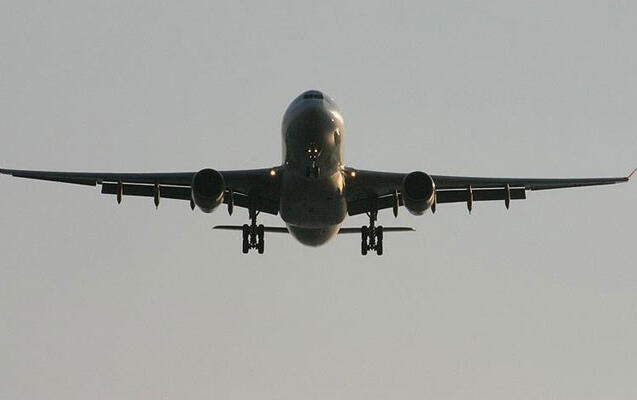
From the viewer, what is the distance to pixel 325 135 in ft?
111

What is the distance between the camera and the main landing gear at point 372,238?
132 feet

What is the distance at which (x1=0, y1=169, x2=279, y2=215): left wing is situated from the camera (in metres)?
36.7

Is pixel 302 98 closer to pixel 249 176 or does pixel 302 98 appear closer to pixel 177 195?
pixel 249 176

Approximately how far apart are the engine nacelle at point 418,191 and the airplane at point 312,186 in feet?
0.10

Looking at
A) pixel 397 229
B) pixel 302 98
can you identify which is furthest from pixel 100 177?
pixel 397 229

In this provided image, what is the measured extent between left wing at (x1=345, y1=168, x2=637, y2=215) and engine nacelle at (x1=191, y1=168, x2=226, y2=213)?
165 inches

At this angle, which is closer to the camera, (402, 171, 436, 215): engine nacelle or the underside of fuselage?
(402, 171, 436, 215): engine nacelle

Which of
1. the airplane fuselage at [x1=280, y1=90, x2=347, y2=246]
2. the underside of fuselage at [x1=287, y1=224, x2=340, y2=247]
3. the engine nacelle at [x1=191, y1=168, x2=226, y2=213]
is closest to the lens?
the airplane fuselage at [x1=280, y1=90, x2=347, y2=246]

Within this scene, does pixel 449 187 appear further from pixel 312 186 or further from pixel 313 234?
pixel 312 186

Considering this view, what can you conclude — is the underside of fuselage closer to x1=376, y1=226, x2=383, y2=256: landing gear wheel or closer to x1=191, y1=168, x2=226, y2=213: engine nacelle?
x1=376, y1=226, x2=383, y2=256: landing gear wheel

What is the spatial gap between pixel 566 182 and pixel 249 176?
10340 mm

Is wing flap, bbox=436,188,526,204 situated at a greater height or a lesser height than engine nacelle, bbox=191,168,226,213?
greater

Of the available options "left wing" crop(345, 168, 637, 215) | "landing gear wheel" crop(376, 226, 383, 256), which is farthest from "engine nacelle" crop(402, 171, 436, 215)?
"landing gear wheel" crop(376, 226, 383, 256)

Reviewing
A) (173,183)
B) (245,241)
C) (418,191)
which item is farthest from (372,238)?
(173,183)
